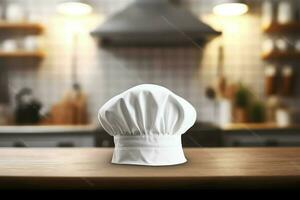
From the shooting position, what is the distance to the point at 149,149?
0.83 metres

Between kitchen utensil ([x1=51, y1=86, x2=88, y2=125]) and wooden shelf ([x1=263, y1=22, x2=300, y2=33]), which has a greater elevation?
wooden shelf ([x1=263, y1=22, x2=300, y2=33])

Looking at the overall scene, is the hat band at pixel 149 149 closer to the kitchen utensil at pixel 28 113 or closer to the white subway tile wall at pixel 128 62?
the kitchen utensil at pixel 28 113

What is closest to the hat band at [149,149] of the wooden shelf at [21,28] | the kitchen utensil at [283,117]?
the kitchen utensil at [283,117]

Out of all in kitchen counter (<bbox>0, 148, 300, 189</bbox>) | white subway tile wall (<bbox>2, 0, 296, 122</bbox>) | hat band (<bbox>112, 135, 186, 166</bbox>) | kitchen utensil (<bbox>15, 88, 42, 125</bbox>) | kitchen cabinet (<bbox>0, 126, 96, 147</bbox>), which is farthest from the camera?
white subway tile wall (<bbox>2, 0, 296, 122</bbox>)

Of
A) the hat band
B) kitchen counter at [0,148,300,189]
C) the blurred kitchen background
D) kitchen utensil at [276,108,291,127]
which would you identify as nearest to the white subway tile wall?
the blurred kitchen background

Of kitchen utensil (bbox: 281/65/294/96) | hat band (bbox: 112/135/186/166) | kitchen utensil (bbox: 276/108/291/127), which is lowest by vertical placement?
kitchen utensil (bbox: 276/108/291/127)

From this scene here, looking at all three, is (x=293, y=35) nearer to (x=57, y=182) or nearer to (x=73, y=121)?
(x=73, y=121)

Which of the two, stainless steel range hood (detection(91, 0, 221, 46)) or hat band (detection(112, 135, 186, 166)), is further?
stainless steel range hood (detection(91, 0, 221, 46))

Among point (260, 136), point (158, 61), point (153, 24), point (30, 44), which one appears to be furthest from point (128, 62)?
point (260, 136)

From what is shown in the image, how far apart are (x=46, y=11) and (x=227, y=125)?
1.76 meters

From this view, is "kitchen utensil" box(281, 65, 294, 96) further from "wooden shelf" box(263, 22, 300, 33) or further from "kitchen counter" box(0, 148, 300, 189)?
"kitchen counter" box(0, 148, 300, 189)

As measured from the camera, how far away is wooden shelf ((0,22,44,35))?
2.91 metres

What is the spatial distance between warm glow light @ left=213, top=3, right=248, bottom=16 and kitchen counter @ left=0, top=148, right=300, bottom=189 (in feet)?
7.18

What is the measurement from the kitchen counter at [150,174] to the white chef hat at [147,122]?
0.12 feet
